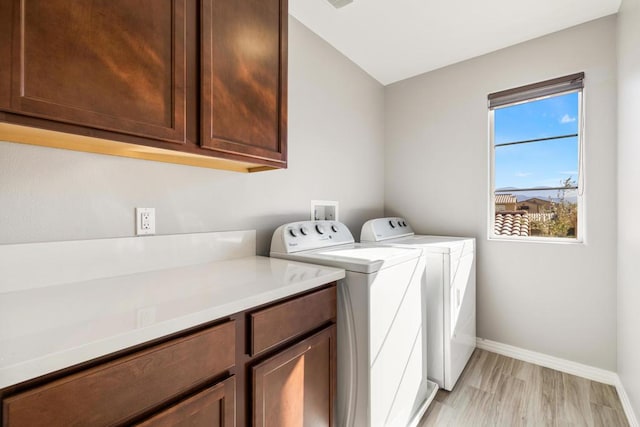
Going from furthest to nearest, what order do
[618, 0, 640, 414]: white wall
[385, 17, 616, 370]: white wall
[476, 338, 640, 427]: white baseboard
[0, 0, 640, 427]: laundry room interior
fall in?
[385, 17, 616, 370]: white wall
[476, 338, 640, 427]: white baseboard
[618, 0, 640, 414]: white wall
[0, 0, 640, 427]: laundry room interior

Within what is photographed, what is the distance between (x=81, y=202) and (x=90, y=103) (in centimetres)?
44

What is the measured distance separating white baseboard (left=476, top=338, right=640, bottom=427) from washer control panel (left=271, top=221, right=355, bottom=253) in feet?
5.07

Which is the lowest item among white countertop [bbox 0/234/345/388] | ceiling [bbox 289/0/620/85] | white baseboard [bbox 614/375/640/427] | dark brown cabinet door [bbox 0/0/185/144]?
white baseboard [bbox 614/375/640/427]

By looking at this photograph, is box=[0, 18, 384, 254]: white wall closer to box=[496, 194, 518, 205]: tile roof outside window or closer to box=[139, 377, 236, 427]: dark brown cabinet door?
box=[139, 377, 236, 427]: dark brown cabinet door

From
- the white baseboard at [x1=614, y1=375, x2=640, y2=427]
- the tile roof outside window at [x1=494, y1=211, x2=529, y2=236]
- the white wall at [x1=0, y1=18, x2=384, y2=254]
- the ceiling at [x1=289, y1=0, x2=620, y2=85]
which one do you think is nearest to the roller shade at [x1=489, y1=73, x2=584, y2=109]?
the ceiling at [x1=289, y1=0, x2=620, y2=85]

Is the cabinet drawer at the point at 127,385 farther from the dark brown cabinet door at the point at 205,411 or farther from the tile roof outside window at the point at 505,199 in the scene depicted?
the tile roof outside window at the point at 505,199

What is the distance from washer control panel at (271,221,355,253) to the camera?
5.27 feet

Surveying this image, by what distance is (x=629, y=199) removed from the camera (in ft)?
5.21

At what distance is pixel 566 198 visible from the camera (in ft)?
7.03

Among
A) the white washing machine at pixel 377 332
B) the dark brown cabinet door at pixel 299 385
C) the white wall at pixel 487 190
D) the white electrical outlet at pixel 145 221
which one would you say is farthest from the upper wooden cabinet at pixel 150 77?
the white wall at pixel 487 190

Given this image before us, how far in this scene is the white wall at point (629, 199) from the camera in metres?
1.46

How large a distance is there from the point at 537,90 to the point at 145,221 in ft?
8.93

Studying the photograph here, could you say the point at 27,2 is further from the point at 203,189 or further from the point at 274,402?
the point at 274,402

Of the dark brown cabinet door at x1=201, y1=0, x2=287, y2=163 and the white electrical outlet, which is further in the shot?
the white electrical outlet
